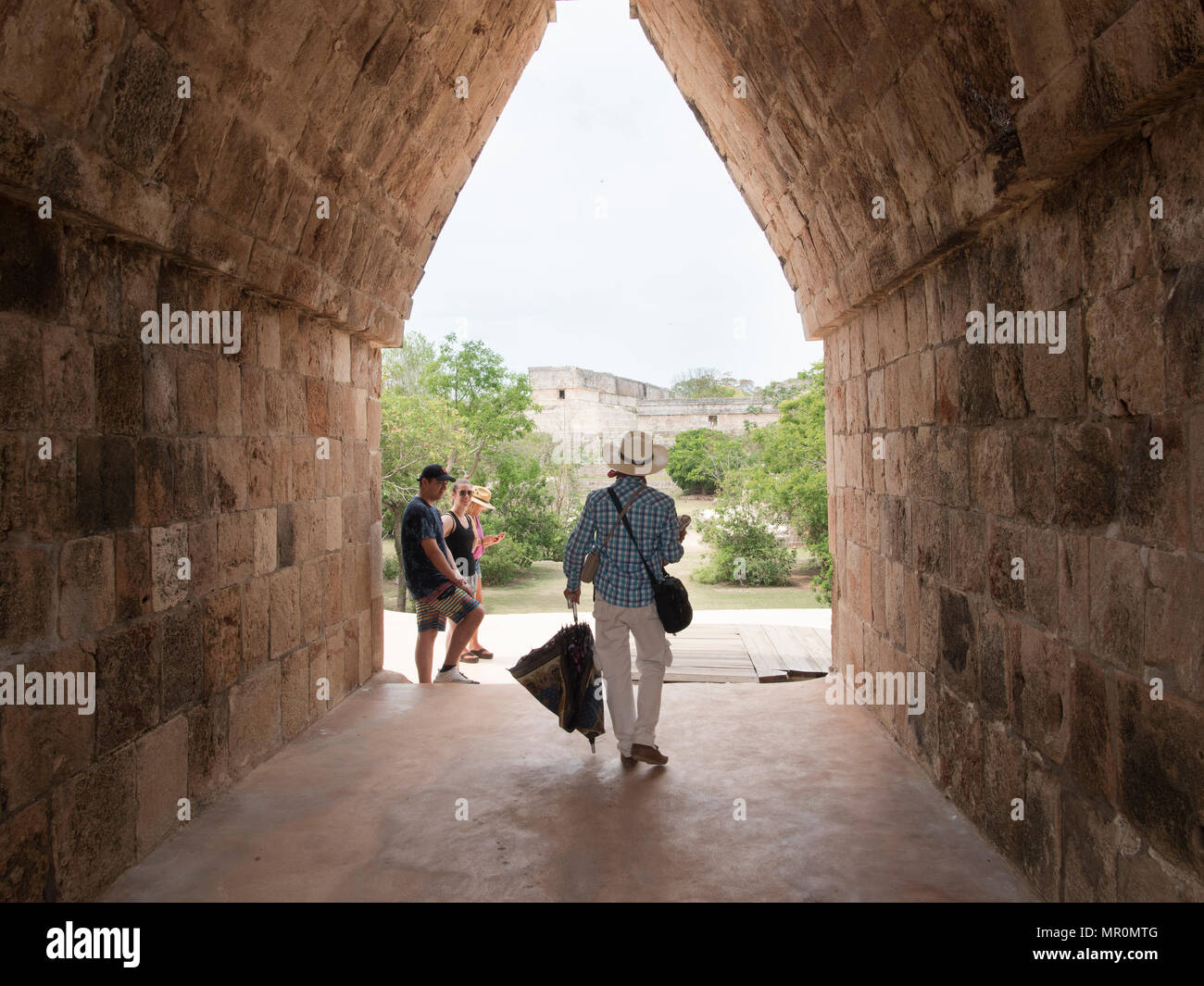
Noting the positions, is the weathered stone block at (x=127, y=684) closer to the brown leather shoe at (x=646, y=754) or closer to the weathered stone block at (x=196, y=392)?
the weathered stone block at (x=196, y=392)

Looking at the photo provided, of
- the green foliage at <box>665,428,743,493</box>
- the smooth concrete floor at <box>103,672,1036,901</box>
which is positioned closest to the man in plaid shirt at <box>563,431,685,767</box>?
the smooth concrete floor at <box>103,672,1036,901</box>

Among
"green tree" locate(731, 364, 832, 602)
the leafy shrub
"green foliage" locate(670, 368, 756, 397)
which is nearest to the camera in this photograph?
"green tree" locate(731, 364, 832, 602)

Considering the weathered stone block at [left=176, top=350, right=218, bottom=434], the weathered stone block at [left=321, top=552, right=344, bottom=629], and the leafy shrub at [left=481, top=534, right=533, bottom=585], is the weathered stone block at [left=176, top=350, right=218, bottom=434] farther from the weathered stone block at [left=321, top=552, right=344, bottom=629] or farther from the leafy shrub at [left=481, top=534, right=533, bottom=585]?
the leafy shrub at [left=481, top=534, right=533, bottom=585]

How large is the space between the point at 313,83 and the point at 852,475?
4054mm

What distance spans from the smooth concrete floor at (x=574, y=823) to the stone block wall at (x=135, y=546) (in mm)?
344

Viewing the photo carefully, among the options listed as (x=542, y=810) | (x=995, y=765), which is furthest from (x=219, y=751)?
(x=995, y=765)

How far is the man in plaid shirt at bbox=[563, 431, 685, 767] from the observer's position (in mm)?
4711

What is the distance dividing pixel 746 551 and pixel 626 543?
13526 mm

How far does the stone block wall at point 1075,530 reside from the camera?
2332 millimetres

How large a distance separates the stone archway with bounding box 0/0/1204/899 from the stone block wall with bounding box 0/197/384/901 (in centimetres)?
2

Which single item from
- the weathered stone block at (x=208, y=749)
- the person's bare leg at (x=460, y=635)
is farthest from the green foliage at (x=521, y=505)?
the weathered stone block at (x=208, y=749)

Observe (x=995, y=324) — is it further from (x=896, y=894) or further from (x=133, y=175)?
(x=133, y=175)

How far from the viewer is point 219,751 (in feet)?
14.0

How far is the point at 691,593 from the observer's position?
52.6 ft
